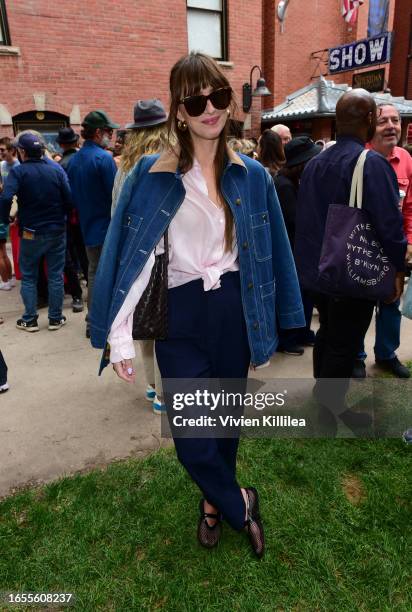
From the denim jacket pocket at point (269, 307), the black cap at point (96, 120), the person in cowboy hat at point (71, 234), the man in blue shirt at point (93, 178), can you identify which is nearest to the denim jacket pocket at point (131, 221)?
the denim jacket pocket at point (269, 307)

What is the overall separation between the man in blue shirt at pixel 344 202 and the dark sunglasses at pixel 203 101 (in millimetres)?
1130

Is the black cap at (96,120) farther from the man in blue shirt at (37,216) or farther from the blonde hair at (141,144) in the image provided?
the blonde hair at (141,144)

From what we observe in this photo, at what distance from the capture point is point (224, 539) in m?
2.35

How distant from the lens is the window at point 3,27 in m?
8.96

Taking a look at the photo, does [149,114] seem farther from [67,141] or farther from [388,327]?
[67,141]

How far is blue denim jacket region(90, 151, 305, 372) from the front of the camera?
75.2 inches

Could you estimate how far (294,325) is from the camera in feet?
7.52

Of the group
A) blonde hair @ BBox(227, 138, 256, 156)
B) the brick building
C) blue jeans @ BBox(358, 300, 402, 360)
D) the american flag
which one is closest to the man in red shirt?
blue jeans @ BBox(358, 300, 402, 360)

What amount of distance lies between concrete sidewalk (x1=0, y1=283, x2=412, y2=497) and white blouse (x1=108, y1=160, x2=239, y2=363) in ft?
4.61

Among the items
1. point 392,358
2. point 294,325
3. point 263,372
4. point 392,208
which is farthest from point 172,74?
point 392,358

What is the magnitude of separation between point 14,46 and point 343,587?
10436 millimetres

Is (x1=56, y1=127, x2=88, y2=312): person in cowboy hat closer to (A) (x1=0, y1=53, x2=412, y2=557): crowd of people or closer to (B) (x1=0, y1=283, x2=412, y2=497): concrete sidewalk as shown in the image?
(B) (x1=0, y1=283, x2=412, y2=497): concrete sidewalk

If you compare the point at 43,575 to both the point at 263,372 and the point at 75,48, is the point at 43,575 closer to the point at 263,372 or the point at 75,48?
the point at 263,372

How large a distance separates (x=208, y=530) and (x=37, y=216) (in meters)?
3.87
